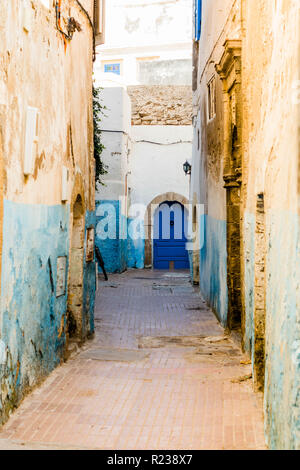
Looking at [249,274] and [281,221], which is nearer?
[281,221]

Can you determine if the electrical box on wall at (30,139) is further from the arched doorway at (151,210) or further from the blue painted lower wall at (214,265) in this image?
the arched doorway at (151,210)

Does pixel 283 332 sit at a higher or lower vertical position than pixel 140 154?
lower

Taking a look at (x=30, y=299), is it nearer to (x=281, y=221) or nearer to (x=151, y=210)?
(x=281, y=221)

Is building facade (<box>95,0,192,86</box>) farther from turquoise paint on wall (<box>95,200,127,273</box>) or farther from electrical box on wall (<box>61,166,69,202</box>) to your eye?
electrical box on wall (<box>61,166,69,202</box>)

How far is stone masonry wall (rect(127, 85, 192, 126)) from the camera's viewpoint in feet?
72.3

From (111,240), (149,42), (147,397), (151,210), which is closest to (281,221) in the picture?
(147,397)

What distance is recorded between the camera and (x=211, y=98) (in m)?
11.6

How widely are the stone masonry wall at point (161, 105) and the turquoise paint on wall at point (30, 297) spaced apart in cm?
1536

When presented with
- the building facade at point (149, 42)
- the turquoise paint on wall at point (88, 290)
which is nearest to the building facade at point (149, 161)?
the building facade at point (149, 42)

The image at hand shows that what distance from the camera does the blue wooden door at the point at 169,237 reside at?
21703mm

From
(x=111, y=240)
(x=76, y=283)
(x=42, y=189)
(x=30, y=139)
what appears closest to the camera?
(x=30, y=139)

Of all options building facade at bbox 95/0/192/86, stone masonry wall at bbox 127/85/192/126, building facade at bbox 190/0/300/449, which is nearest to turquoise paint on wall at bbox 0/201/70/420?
building facade at bbox 190/0/300/449

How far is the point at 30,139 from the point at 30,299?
1508 mm
